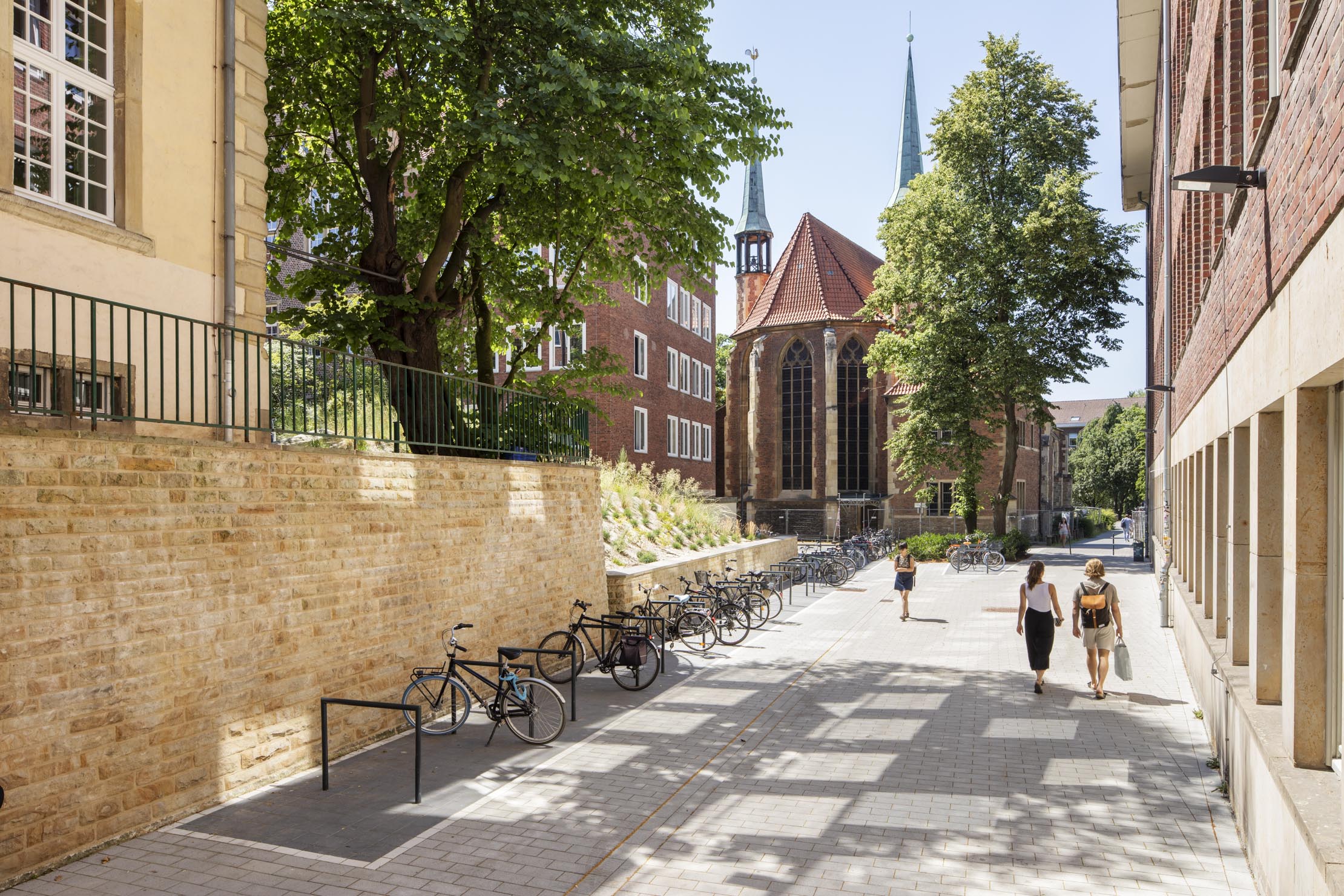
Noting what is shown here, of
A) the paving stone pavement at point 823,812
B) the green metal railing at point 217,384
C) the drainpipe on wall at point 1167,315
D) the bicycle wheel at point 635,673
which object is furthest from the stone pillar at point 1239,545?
the drainpipe on wall at point 1167,315

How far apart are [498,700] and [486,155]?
288 inches

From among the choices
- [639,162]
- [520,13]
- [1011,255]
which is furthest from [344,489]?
[1011,255]

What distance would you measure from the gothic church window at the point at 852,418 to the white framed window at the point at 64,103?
1737 inches

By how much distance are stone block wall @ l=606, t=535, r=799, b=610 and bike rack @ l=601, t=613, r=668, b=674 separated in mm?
498

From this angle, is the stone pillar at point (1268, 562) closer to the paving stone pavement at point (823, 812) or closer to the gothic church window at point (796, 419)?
the paving stone pavement at point (823, 812)

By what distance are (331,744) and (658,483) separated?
75.0ft

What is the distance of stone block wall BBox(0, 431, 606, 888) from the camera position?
20.7ft

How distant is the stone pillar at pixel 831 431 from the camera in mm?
50188

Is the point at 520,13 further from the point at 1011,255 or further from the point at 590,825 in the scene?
the point at 1011,255

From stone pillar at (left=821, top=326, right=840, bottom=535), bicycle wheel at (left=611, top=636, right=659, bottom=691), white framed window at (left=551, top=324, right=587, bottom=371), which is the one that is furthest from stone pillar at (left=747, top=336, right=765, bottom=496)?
bicycle wheel at (left=611, top=636, right=659, bottom=691)

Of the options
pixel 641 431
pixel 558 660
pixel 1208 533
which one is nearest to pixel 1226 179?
pixel 1208 533

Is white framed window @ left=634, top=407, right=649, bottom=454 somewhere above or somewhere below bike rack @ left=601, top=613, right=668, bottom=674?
above

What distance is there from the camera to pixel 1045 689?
40.4ft

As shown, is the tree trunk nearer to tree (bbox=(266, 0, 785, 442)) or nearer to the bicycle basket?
tree (bbox=(266, 0, 785, 442))
